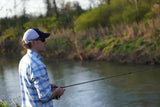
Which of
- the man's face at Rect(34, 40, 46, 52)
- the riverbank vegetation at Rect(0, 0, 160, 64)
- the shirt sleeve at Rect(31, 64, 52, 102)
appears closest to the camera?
the shirt sleeve at Rect(31, 64, 52, 102)

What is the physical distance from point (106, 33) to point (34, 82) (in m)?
14.4

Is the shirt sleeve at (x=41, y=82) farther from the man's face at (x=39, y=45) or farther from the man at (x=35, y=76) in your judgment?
the man's face at (x=39, y=45)

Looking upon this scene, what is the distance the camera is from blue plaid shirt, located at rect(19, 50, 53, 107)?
185cm

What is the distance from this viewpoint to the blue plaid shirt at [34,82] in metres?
1.85

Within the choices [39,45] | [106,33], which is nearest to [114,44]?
[106,33]

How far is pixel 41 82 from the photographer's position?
1.85 m

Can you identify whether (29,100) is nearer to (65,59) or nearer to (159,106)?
(159,106)

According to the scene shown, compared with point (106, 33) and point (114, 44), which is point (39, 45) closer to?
point (114, 44)

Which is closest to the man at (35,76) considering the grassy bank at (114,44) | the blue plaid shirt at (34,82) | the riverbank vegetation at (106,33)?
the blue plaid shirt at (34,82)

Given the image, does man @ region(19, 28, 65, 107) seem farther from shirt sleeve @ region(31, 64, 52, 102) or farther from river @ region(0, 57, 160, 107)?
river @ region(0, 57, 160, 107)

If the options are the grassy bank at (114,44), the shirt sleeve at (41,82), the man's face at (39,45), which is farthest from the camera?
the grassy bank at (114,44)

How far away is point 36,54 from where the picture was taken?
1.99 meters

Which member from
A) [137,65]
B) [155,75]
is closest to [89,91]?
[155,75]

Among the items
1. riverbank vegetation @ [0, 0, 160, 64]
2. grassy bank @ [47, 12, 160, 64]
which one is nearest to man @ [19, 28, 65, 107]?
riverbank vegetation @ [0, 0, 160, 64]
